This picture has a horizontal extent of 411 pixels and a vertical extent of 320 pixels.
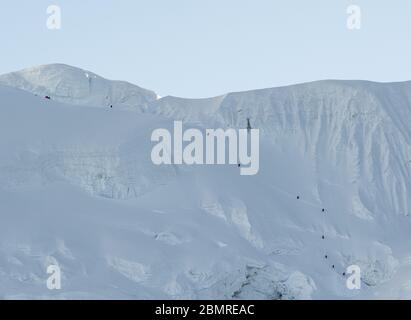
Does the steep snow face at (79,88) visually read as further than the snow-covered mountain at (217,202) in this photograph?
Yes

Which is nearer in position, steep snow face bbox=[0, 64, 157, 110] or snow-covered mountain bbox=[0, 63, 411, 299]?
snow-covered mountain bbox=[0, 63, 411, 299]

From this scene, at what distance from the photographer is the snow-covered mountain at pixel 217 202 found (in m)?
74.8

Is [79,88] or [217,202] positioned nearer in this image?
[217,202]

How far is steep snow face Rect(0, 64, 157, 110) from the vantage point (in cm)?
10938

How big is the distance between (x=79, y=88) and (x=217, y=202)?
104 ft

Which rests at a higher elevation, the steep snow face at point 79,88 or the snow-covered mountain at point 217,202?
the steep snow face at point 79,88

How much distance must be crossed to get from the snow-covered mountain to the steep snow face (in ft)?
29.5

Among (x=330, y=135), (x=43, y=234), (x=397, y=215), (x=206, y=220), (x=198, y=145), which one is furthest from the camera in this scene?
(x=330, y=135)

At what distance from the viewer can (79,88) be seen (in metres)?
110

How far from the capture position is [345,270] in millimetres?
85125

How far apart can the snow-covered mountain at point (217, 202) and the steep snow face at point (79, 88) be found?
9006 millimetres

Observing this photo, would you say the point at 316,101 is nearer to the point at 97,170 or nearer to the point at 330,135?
the point at 330,135
